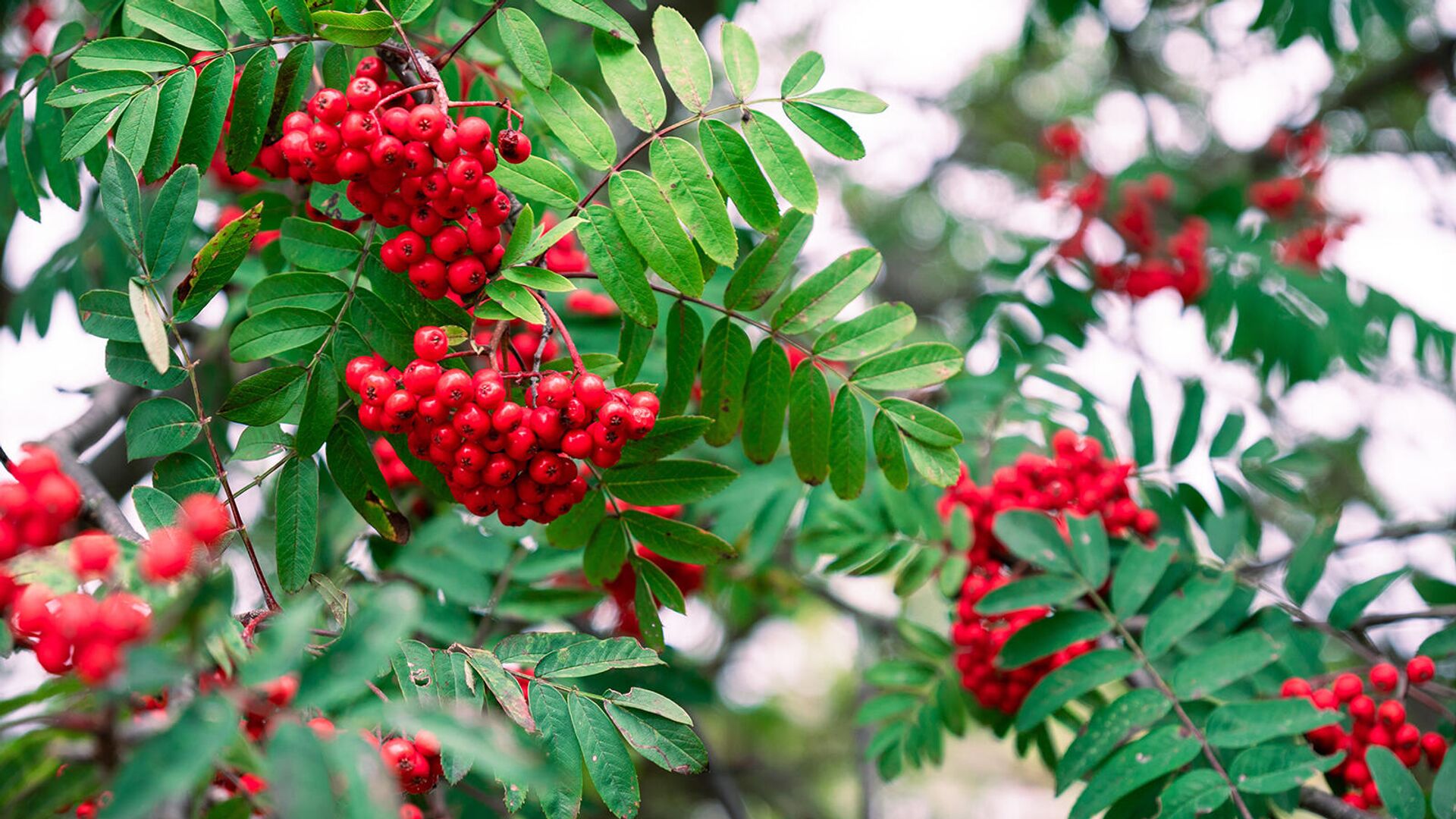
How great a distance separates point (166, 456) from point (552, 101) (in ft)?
3.00

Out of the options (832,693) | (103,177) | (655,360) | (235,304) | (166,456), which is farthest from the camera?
(832,693)

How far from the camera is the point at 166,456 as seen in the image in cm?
166

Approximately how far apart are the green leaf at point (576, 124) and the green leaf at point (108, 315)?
753 mm

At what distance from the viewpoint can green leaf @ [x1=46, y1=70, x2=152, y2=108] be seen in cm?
162

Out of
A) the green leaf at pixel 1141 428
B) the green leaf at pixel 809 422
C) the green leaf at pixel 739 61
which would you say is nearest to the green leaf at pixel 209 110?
the green leaf at pixel 739 61

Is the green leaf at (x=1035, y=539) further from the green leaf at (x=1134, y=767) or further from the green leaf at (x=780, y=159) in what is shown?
the green leaf at (x=780, y=159)

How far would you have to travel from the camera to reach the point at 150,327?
1.40 meters

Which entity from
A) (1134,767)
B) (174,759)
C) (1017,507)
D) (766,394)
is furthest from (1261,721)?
(174,759)

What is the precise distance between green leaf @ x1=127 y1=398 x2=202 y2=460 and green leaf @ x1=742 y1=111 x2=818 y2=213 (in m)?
1.08

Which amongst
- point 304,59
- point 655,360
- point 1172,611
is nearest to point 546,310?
point 304,59

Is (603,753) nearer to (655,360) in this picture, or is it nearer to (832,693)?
(655,360)

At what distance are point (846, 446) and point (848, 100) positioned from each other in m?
0.67

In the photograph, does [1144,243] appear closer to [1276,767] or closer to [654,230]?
[1276,767]

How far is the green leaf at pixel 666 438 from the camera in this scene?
1.76 meters
